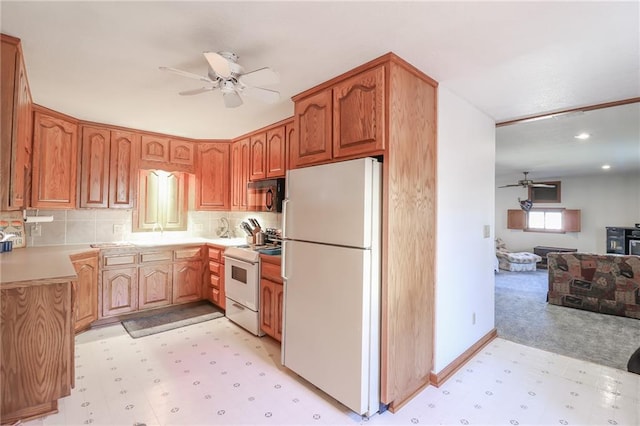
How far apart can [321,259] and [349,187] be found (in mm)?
553

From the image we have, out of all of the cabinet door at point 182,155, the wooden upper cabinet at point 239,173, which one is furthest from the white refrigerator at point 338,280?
the cabinet door at point 182,155

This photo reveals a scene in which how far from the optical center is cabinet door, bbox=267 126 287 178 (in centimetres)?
333

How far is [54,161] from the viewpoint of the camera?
309cm

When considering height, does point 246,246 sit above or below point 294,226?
below

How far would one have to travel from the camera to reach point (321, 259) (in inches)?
84.2

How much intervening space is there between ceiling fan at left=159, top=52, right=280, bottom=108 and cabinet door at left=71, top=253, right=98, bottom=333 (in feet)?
7.58

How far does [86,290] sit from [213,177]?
196 cm

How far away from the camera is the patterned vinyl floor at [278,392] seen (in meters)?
1.92

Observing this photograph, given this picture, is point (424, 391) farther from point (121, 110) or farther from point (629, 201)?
point (629, 201)

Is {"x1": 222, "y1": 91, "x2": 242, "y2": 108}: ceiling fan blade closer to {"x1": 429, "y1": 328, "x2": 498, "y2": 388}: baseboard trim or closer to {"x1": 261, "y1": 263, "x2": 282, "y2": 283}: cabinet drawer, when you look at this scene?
{"x1": 261, "y1": 263, "x2": 282, "y2": 283}: cabinet drawer

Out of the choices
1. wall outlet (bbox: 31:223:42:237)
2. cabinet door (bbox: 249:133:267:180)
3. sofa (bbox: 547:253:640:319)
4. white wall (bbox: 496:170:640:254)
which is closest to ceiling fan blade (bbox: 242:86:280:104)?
cabinet door (bbox: 249:133:267:180)

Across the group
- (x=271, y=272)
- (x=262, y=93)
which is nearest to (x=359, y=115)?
(x=262, y=93)

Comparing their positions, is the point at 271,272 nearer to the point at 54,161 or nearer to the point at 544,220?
the point at 54,161

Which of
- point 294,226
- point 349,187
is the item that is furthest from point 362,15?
point 294,226
